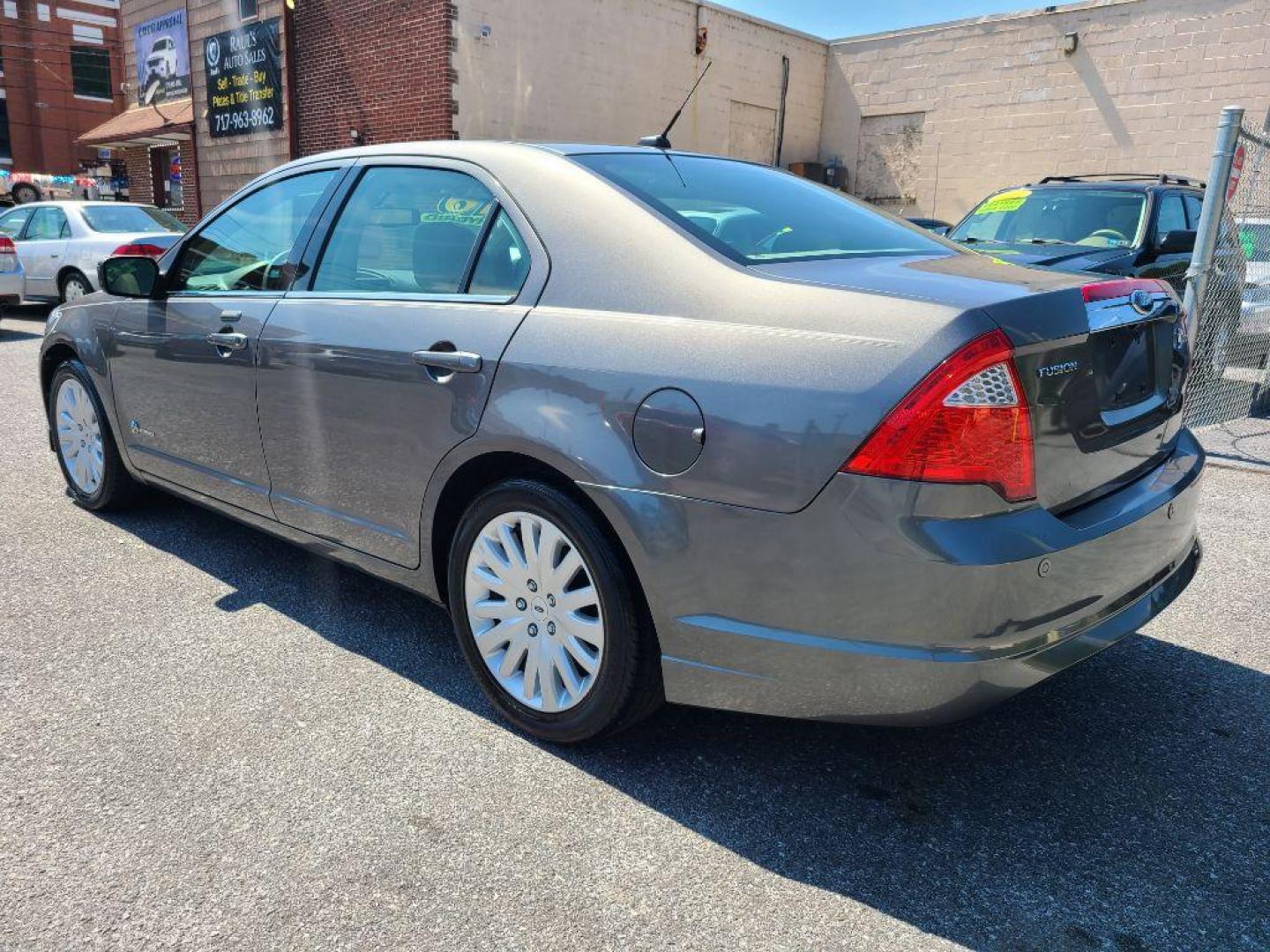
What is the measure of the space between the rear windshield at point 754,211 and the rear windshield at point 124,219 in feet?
36.6

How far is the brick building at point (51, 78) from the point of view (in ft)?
143

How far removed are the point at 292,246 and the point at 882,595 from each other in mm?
2481

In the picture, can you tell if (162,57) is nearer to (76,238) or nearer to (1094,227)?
(76,238)

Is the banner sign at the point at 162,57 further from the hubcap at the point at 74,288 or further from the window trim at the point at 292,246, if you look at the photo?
the window trim at the point at 292,246

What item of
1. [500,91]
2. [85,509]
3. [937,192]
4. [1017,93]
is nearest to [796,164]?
[937,192]

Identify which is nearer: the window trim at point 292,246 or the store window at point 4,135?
the window trim at point 292,246

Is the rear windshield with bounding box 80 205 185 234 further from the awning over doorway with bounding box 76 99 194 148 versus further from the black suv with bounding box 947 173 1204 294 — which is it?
the black suv with bounding box 947 173 1204 294

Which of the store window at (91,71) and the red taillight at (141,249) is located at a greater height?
the store window at (91,71)

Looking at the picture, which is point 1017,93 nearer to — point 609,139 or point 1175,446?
point 609,139

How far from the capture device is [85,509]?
16.0 ft

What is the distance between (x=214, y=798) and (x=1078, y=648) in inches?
84.9

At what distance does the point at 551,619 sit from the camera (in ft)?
8.68

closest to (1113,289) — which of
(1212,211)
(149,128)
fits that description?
(1212,211)

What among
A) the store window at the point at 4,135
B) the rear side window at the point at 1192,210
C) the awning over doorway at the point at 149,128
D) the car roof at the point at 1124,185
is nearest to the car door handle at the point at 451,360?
the car roof at the point at 1124,185
